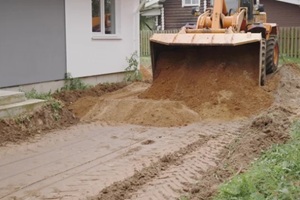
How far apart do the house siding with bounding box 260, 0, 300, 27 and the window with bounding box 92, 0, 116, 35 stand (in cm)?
1584

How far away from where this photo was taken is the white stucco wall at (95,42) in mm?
11469

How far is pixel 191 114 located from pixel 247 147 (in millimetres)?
2617

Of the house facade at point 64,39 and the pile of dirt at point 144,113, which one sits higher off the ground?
the house facade at point 64,39

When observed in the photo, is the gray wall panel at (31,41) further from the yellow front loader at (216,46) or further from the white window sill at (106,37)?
the yellow front loader at (216,46)

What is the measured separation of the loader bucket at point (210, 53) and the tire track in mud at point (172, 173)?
266 cm

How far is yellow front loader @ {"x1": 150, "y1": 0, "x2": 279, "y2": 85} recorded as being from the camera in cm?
948

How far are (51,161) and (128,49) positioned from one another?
8141 millimetres

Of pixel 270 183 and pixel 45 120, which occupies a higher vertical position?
pixel 270 183

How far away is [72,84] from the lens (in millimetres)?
11461

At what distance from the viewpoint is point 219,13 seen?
11086 mm

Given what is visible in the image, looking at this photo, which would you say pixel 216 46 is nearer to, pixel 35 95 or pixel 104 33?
pixel 35 95

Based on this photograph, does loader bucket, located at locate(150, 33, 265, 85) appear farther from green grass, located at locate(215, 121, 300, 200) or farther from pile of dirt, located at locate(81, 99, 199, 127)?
green grass, located at locate(215, 121, 300, 200)

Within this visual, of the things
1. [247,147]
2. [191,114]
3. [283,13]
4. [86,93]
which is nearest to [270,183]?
[247,147]

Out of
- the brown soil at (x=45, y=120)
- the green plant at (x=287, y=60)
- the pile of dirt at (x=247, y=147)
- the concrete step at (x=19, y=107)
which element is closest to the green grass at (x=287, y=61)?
the green plant at (x=287, y=60)
